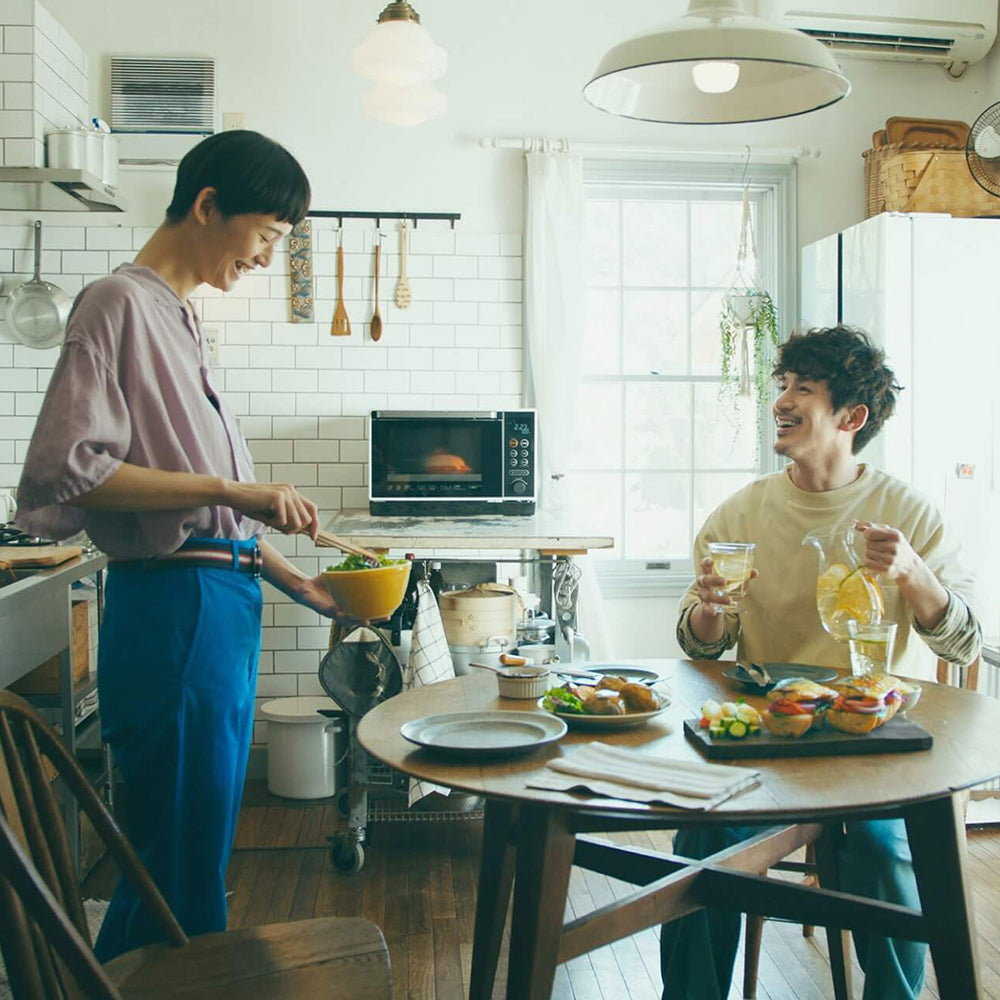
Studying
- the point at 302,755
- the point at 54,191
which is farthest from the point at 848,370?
the point at 54,191

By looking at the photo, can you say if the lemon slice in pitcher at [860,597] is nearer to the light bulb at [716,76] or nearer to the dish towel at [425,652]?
the light bulb at [716,76]

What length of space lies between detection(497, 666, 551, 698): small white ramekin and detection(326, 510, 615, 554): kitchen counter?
1.26 meters

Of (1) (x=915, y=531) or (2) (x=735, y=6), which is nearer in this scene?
(2) (x=735, y=6)

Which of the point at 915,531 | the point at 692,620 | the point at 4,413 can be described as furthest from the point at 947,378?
the point at 4,413

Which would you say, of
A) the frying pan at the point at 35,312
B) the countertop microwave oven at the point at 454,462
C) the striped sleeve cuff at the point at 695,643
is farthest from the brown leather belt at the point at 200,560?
the frying pan at the point at 35,312

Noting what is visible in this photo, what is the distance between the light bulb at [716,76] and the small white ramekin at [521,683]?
3.39 ft

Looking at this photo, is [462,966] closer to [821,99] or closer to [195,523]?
[195,523]

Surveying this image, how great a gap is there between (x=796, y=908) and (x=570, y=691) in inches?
19.4

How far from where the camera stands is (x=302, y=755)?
12.5 feet

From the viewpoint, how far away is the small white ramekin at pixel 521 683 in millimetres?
1887

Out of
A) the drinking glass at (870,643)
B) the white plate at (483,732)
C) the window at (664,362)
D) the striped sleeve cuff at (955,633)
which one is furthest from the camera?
the window at (664,362)

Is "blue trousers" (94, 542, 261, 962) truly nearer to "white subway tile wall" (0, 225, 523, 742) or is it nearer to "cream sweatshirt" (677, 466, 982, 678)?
"cream sweatshirt" (677, 466, 982, 678)

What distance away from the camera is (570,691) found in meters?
1.77

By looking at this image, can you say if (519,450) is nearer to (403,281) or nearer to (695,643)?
(403,281)
